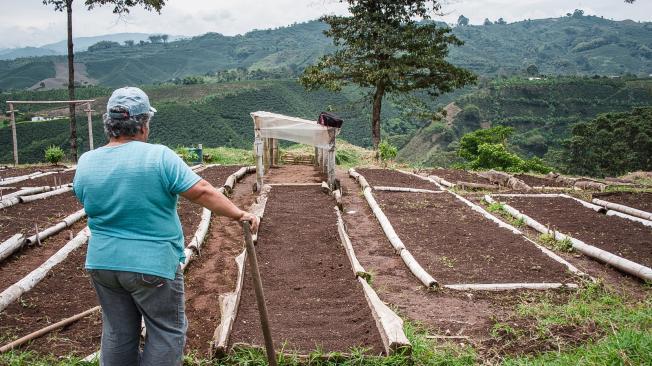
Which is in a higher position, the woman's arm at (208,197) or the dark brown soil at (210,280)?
the woman's arm at (208,197)

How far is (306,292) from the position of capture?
5.05 meters

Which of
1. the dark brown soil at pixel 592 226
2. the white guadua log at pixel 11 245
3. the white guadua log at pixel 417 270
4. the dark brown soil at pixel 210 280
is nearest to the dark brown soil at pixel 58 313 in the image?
the white guadua log at pixel 11 245

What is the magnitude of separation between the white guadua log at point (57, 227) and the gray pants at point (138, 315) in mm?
4294

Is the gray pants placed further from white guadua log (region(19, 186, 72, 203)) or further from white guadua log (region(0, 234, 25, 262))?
white guadua log (region(19, 186, 72, 203))

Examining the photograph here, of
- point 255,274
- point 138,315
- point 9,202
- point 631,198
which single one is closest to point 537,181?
point 631,198

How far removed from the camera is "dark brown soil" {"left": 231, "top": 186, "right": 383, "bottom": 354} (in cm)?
386

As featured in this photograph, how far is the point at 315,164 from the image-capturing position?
13.2 m

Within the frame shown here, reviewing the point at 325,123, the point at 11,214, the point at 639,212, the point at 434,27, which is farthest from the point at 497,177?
the point at 11,214

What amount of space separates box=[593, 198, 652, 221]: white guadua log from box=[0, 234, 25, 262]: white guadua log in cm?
911

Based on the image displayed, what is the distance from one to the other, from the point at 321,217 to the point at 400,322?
447 centimetres

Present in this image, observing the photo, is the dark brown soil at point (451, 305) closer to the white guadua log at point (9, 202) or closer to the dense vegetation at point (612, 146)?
the white guadua log at point (9, 202)

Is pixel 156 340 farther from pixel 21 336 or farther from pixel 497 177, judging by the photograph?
pixel 497 177

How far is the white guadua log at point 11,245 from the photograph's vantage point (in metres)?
5.47

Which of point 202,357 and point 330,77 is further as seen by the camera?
point 330,77
